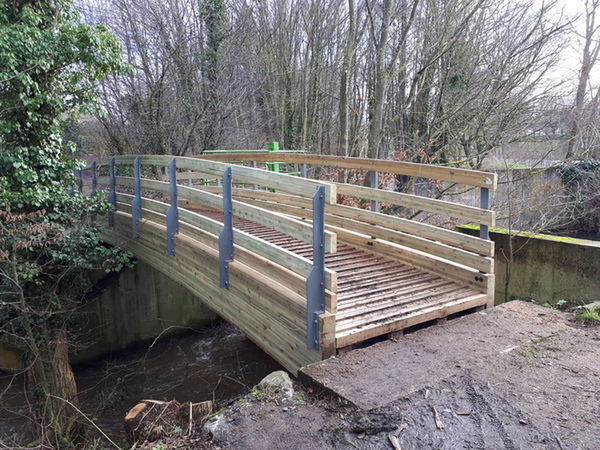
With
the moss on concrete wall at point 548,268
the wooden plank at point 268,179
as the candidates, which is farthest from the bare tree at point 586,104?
the wooden plank at point 268,179

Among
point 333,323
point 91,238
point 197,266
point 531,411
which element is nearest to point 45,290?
point 91,238

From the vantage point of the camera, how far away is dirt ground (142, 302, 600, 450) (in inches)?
98.5

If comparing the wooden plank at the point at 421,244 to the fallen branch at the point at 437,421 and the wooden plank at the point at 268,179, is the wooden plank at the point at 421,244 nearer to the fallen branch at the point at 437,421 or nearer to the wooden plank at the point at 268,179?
the wooden plank at the point at 268,179

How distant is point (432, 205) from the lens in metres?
4.82

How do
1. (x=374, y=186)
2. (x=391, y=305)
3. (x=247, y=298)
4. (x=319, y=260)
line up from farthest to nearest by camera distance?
1. (x=374, y=186)
2. (x=247, y=298)
3. (x=391, y=305)
4. (x=319, y=260)

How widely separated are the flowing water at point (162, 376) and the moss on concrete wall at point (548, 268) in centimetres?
387

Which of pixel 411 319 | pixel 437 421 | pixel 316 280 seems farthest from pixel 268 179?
pixel 437 421

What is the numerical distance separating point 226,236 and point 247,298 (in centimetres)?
65

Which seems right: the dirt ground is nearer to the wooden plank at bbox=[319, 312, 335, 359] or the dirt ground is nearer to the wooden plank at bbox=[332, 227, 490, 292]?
the wooden plank at bbox=[319, 312, 335, 359]

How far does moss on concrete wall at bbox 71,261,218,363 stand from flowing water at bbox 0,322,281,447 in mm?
249

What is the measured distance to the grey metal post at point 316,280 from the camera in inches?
133

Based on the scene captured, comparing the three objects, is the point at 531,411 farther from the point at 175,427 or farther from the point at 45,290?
the point at 45,290

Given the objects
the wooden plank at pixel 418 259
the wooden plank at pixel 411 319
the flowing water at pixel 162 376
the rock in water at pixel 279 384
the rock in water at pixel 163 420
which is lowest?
the flowing water at pixel 162 376

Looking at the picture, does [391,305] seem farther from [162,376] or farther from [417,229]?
[162,376]
